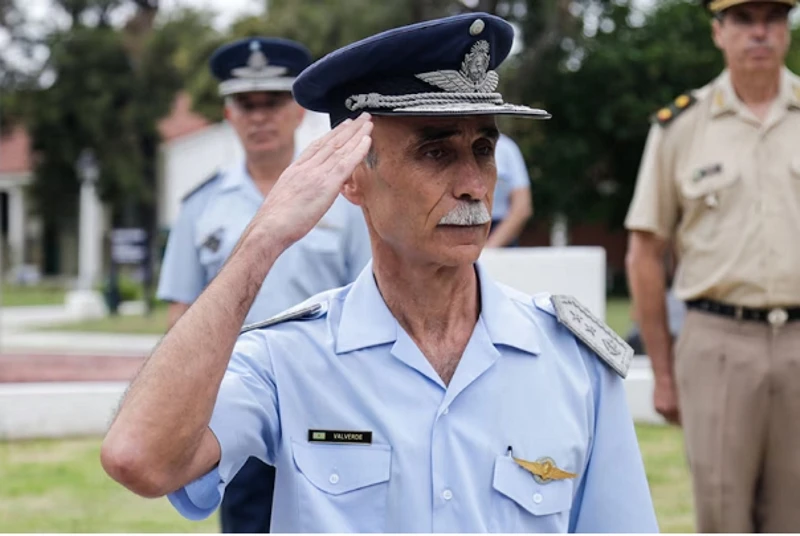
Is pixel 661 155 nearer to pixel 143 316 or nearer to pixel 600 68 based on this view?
pixel 143 316

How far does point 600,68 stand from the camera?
3706 centimetres

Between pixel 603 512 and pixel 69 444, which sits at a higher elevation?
pixel 603 512

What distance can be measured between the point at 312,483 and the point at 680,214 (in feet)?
9.60

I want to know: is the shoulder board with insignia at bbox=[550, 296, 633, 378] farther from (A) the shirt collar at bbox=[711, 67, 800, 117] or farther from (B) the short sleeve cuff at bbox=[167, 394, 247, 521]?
(A) the shirt collar at bbox=[711, 67, 800, 117]

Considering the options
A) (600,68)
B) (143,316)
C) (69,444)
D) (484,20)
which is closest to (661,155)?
(484,20)

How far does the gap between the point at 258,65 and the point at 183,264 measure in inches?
34.0

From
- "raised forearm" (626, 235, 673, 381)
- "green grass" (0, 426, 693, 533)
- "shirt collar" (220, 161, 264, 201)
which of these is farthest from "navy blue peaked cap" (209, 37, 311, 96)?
"green grass" (0, 426, 693, 533)

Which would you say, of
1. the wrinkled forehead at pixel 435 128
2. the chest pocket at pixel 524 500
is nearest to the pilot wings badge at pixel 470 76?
the wrinkled forehead at pixel 435 128

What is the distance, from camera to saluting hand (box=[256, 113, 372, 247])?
2.28 metres

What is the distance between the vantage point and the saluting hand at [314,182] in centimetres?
228

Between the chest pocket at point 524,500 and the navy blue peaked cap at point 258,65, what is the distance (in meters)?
3.00

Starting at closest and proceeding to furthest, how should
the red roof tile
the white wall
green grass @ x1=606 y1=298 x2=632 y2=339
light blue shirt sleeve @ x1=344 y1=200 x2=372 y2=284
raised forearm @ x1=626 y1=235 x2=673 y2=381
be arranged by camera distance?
light blue shirt sleeve @ x1=344 y1=200 x2=372 y2=284, raised forearm @ x1=626 y1=235 x2=673 y2=381, green grass @ x1=606 y1=298 x2=632 y2=339, the white wall, the red roof tile

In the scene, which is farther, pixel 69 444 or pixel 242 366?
pixel 69 444

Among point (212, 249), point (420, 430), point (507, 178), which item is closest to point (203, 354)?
point (420, 430)
